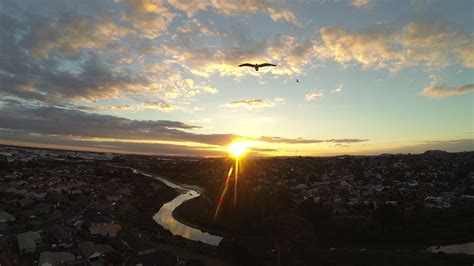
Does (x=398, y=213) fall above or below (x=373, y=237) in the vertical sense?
above

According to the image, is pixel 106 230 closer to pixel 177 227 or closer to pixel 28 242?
pixel 28 242

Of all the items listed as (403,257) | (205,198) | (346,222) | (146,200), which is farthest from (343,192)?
(146,200)

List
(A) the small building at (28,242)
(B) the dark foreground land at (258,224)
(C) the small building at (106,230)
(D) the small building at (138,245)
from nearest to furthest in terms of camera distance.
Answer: (B) the dark foreground land at (258,224) < (A) the small building at (28,242) < (D) the small building at (138,245) < (C) the small building at (106,230)

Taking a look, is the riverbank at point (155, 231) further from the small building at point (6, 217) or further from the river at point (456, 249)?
the river at point (456, 249)

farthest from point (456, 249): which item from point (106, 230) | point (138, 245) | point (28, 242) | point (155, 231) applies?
point (28, 242)

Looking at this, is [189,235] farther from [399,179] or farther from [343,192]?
[399,179]

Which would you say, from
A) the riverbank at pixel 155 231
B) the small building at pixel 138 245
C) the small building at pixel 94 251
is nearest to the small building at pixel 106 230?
the riverbank at pixel 155 231

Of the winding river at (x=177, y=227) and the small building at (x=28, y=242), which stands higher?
the small building at (x=28, y=242)

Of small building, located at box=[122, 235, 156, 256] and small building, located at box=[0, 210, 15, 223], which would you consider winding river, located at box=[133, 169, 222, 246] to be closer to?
small building, located at box=[122, 235, 156, 256]
